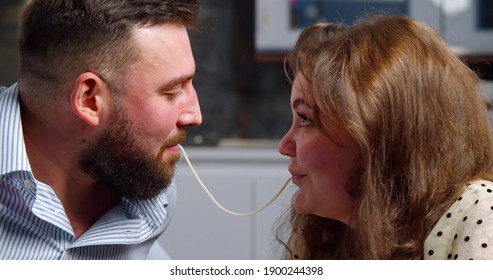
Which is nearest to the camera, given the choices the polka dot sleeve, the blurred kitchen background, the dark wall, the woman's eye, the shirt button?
the polka dot sleeve

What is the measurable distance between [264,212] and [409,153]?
4.10 ft

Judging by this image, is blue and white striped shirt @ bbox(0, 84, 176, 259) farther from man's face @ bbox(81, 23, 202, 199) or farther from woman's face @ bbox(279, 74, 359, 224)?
woman's face @ bbox(279, 74, 359, 224)

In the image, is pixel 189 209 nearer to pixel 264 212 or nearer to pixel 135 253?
pixel 264 212

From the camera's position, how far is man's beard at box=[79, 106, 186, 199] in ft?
3.87

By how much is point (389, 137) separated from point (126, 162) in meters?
0.39

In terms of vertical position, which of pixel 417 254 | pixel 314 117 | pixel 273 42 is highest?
pixel 314 117

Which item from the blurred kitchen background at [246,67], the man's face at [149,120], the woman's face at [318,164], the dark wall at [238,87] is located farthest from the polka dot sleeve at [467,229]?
the dark wall at [238,87]

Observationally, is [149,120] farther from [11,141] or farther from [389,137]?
[389,137]

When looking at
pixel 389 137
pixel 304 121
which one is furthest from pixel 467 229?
pixel 304 121

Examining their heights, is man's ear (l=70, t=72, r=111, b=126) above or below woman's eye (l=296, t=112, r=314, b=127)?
above

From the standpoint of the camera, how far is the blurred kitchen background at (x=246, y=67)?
2387mm

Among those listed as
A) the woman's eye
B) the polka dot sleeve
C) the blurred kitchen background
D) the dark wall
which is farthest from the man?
the dark wall

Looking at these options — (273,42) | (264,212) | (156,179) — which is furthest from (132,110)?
(273,42)

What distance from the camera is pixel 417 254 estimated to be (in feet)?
3.55
